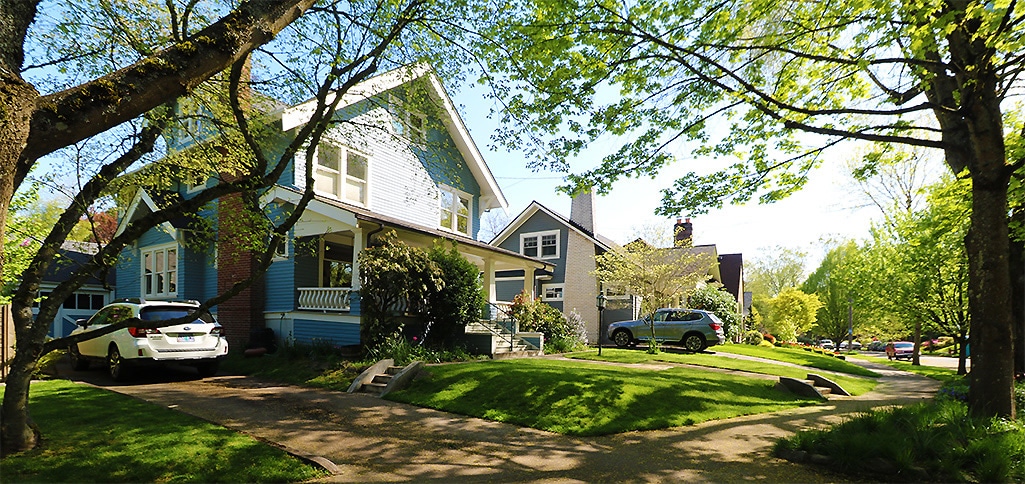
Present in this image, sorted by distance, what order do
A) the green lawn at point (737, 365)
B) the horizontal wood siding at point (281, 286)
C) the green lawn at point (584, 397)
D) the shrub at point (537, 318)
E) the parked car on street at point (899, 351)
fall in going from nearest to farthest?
the green lawn at point (584, 397) < the green lawn at point (737, 365) < the horizontal wood siding at point (281, 286) < the shrub at point (537, 318) < the parked car on street at point (899, 351)

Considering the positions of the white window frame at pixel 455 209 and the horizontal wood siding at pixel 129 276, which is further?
the horizontal wood siding at pixel 129 276

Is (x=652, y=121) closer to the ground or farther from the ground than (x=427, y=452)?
farther from the ground

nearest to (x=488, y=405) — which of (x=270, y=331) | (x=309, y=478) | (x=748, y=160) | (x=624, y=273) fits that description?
(x=309, y=478)

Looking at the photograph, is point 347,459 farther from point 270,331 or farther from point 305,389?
point 270,331

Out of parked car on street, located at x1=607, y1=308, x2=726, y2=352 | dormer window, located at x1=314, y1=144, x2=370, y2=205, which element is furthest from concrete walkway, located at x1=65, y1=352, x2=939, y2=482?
parked car on street, located at x1=607, y1=308, x2=726, y2=352

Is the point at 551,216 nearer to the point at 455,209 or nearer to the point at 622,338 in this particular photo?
the point at 622,338

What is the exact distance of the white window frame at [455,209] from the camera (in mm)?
20391

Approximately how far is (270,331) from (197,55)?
523 inches

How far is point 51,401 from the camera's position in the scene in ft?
28.2

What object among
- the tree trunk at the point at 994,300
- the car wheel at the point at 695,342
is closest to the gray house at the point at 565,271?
the car wheel at the point at 695,342

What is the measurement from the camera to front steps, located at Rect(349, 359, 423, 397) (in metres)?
10.5

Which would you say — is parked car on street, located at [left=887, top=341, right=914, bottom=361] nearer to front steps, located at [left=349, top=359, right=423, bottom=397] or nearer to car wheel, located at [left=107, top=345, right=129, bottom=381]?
front steps, located at [left=349, top=359, right=423, bottom=397]

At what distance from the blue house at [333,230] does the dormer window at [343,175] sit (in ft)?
0.11

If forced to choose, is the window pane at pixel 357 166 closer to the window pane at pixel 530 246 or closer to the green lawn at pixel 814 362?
the window pane at pixel 530 246
